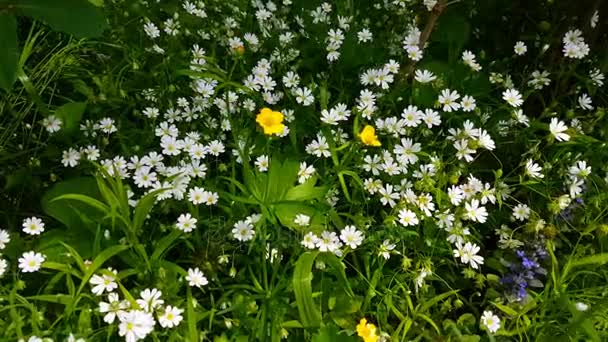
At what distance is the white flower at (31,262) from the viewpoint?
157 cm

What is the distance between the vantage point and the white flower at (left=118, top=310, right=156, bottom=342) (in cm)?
145

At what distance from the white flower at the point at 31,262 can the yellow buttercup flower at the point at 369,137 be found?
88 centimetres

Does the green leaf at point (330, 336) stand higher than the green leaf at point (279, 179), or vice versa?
the green leaf at point (279, 179)

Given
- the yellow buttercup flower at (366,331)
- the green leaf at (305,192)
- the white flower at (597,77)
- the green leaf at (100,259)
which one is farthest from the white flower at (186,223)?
the white flower at (597,77)

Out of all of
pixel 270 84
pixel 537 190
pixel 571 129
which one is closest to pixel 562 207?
pixel 537 190

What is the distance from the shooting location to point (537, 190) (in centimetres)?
197

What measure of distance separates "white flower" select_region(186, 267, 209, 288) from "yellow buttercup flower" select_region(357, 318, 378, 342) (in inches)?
15.0

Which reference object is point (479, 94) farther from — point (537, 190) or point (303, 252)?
point (303, 252)

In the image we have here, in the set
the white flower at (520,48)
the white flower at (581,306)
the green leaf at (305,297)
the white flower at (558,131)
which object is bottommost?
the white flower at (581,306)

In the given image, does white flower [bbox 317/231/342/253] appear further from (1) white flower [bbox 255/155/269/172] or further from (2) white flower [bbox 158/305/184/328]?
(2) white flower [bbox 158/305/184/328]

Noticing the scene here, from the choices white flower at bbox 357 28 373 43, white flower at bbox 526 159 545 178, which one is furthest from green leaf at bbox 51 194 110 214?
white flower at bbox 526 159 545 178

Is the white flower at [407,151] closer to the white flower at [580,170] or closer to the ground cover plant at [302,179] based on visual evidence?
the ground cover plant at [302,179]

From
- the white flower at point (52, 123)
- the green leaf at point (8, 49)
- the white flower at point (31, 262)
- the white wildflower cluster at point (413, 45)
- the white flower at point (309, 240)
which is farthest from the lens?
the white wildflower cluster at point (413, 45)

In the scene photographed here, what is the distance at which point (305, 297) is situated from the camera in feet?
5.19
